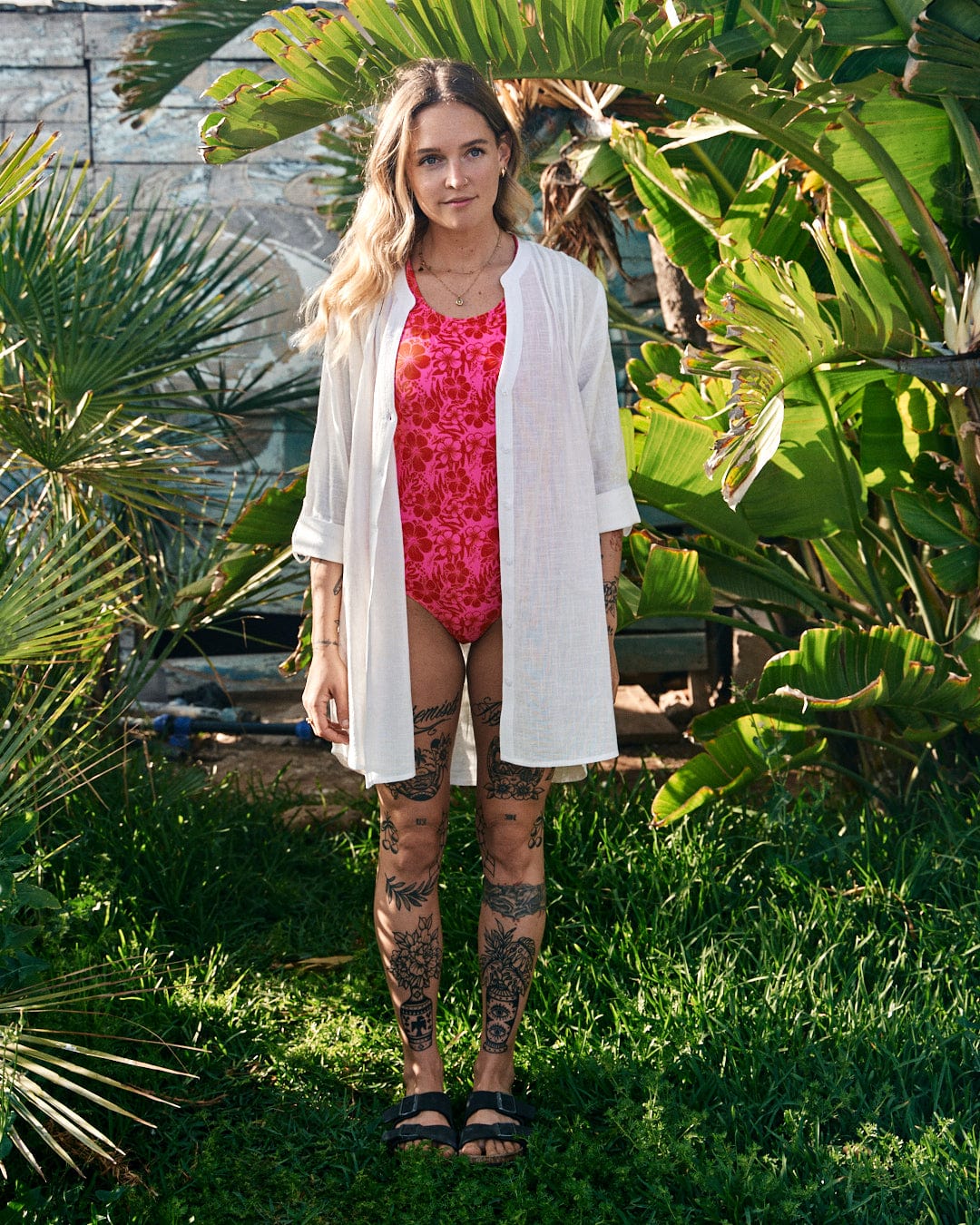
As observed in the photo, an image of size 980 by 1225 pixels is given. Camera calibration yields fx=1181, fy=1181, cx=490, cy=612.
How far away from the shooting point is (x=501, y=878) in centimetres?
250

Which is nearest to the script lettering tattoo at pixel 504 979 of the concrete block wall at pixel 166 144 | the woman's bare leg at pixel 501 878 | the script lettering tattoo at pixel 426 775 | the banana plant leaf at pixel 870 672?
the woman's bare leg at pixel 501 878

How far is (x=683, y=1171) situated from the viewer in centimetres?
239

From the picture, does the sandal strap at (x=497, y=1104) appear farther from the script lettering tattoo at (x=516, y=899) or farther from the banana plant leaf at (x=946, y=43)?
the banana plant leaf at (x=946, y=43)

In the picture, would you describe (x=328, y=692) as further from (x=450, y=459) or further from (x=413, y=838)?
(x=450, y=459)

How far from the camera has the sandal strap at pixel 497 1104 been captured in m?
2.51

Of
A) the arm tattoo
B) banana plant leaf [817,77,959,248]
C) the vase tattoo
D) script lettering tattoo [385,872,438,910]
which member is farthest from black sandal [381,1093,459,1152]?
banana plant leaf [817,77,959,248]

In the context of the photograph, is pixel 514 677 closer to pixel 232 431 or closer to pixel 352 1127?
pixel 352 1127

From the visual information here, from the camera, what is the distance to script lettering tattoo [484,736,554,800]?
7.93ft

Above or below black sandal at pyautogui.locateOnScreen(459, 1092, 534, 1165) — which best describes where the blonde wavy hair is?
above

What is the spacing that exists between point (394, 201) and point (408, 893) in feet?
4.64

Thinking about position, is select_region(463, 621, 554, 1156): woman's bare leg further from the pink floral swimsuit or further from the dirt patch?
the dirt patch

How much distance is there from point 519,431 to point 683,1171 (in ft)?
4.98

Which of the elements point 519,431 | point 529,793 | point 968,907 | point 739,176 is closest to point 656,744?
point 968,907

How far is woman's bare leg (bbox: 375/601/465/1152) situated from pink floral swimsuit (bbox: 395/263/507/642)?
3.4 inches
